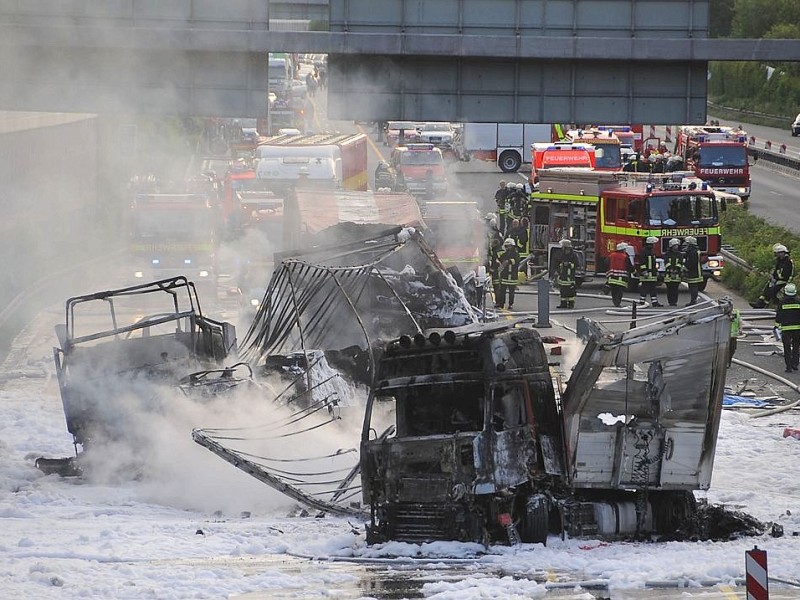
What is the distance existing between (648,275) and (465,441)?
15613 mm

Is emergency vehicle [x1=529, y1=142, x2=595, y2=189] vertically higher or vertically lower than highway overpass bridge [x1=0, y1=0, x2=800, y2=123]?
lower

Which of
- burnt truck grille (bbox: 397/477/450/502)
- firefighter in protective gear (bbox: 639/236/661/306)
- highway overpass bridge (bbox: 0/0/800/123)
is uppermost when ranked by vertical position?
highway overpass bridge (bbox: 0/0/800/123)

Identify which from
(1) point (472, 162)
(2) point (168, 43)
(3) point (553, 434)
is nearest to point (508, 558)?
(3) point (553, 434)

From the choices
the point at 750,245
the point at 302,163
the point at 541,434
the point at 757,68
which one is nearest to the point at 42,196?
the point at 302,163

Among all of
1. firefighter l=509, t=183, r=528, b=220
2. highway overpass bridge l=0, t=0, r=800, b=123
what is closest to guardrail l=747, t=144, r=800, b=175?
firefighter l=509, t=183, r=528, b=220

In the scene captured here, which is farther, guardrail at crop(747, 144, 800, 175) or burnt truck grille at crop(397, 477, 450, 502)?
guardrail at crop(747, 144, 800, 175)

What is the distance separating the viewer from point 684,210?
90.0ft

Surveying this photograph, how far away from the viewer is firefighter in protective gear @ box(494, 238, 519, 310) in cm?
2553

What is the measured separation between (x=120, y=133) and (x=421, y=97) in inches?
964

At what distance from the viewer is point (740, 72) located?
77625 millimetres

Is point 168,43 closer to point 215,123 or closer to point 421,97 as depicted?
point 421,97

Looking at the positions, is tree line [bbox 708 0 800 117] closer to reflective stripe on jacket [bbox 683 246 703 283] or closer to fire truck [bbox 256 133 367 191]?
fire truck [bbox 256 133 367 191]

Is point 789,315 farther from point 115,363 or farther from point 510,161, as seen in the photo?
point 510,161

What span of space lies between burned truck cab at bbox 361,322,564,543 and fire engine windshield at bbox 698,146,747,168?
32.4m
